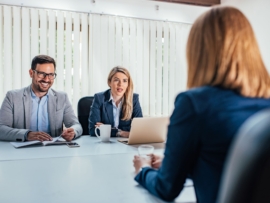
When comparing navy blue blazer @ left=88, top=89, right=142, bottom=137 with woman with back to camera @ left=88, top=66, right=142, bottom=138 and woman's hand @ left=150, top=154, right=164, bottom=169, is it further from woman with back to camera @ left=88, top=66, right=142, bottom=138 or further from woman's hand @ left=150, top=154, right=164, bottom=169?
→ woman's hand @ left=150, top=154, right=164, bottom=169

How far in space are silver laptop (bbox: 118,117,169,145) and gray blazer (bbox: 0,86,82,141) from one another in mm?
554

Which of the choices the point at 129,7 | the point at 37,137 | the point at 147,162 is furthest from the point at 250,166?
the point at 129,7

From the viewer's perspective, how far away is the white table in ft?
→ 3.27

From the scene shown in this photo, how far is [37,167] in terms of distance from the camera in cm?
140

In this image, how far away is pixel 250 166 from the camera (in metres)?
0.52

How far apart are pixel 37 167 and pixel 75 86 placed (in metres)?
2.51

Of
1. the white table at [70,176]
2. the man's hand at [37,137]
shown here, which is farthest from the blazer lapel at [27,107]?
the white table at [70,176]

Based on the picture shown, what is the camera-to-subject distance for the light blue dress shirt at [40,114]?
2666 millimetres

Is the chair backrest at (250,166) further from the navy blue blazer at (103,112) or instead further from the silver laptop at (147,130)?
the navy blue blazer at (103,112)

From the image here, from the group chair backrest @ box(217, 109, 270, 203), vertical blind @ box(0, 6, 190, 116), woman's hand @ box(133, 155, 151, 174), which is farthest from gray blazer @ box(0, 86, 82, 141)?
chair backrest @ box(217, 109, 270, 203)

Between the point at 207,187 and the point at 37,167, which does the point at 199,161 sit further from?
the point at 37,167

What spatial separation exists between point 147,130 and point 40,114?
1.21 m

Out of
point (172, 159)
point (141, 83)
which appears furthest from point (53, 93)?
point (172, 159)

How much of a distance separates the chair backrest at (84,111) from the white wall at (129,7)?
154 centimetres
